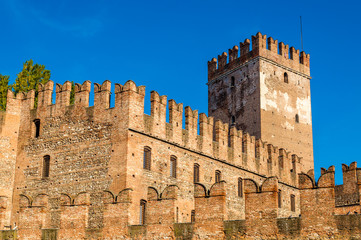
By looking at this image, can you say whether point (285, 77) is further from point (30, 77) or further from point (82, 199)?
point (82, 199)

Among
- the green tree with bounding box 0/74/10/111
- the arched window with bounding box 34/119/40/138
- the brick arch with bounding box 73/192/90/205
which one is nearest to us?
the brick arch with bounding box 73/192/90/205

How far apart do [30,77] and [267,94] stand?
51.3ft

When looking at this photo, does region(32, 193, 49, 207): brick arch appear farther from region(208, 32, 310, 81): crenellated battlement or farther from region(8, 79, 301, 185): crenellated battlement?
region(208, 32, 310, 81): crenellated battlement

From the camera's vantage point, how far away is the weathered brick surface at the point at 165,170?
17766 mm

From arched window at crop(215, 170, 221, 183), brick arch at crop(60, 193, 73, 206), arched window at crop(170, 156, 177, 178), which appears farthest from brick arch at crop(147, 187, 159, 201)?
arched window at crop(215, 170, 221, 183)

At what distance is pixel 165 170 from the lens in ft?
93.0

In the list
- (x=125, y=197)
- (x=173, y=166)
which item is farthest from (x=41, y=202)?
(x=173, y=166)

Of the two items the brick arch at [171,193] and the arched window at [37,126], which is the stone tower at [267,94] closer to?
the arched window at [37,126]

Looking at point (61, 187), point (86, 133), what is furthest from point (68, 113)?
point (61, 187)

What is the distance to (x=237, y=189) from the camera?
32688mm

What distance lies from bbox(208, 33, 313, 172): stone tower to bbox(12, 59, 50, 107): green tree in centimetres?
1305

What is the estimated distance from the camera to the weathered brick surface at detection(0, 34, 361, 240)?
58.3 ft

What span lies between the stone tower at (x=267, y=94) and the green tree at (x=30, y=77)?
13054mm

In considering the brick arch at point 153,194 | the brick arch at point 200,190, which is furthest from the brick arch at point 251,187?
the brick arch at point 153,194
